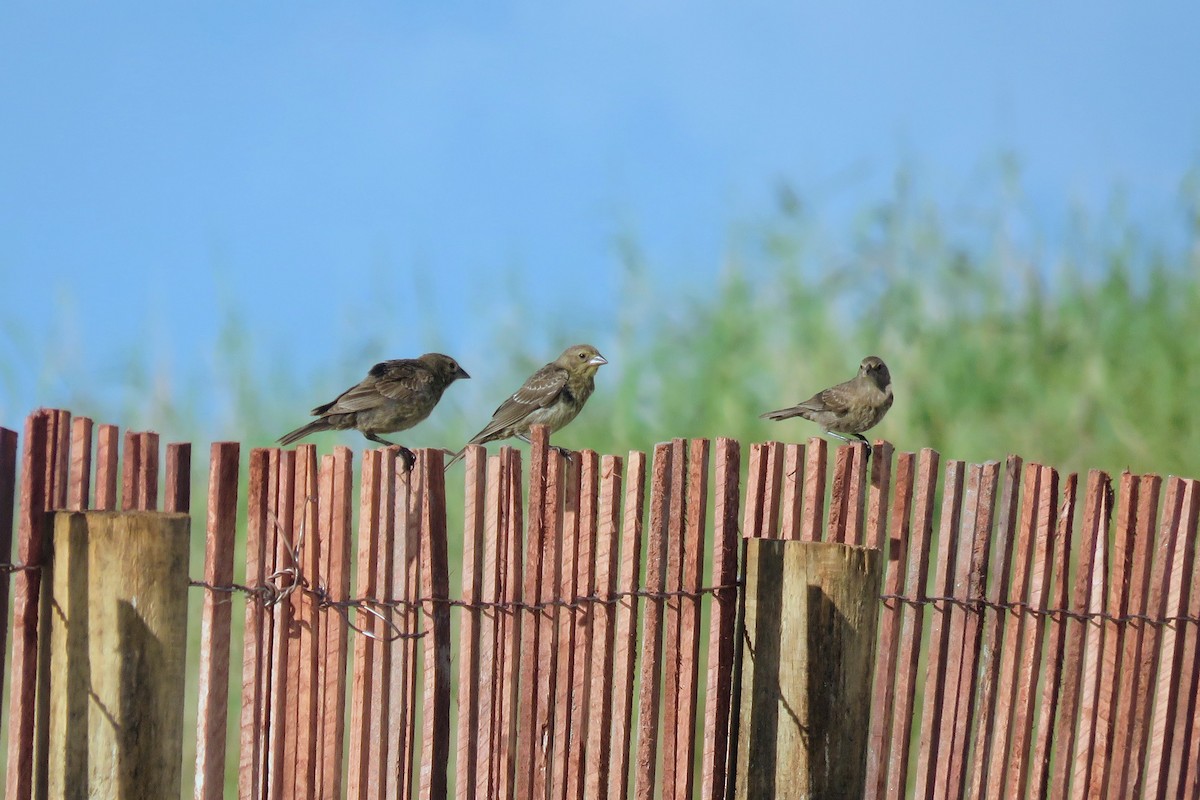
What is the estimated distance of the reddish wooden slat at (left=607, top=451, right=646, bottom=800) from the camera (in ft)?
15.6

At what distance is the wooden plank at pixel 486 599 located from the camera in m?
4.59

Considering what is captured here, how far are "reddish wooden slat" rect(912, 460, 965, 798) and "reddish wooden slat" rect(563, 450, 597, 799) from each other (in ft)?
4.82

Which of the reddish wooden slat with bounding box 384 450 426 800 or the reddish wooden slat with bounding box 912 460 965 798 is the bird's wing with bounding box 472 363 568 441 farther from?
the reddish wooden slat with bounding box 384 450 426 800

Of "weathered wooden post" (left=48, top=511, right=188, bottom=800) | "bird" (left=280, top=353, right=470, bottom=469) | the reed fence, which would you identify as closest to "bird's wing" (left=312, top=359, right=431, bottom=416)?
"bird" (left=280, top=353, right=470, bottom=469)

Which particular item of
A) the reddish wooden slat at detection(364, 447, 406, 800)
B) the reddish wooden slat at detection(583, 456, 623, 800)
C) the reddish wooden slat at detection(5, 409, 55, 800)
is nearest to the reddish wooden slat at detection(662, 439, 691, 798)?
the reddish wooden slat at detection(583, 456, 623, 800)

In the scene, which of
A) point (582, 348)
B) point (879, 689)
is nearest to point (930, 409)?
point (582, 348)

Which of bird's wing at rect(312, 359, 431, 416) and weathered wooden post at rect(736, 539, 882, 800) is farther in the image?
bird's wing at rect(312, 359, 431, 416)

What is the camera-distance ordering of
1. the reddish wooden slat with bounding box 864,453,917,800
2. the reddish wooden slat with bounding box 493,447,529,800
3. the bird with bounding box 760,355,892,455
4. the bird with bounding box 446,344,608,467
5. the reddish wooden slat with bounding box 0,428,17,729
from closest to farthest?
the reddish wooden slat with bounding box 0,428,17,729, the reddish wooden slat with bounding box 493,447,529,800, the reddish wooden slat with bounding box 864,453,917,800, the bird with bounding box 446,344,608,467, the bird with bounding box 760,355,892,455

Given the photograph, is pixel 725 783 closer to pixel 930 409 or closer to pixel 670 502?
pixel 670 502

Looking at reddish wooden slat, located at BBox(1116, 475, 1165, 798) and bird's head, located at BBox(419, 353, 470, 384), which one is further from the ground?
bird's head, located at BBox(419, 353, 470, 384)

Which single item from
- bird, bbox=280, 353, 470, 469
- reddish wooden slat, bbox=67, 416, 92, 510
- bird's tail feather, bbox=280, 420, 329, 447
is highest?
reddish wooden slat, bbox=67, 416, 92, 510

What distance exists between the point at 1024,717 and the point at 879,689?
0.77m

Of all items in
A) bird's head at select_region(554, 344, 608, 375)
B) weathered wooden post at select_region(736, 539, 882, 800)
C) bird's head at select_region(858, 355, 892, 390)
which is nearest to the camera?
weathered wooden post at select_region(736, 539, 882, 800)

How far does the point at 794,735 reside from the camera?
4320 millimetres
